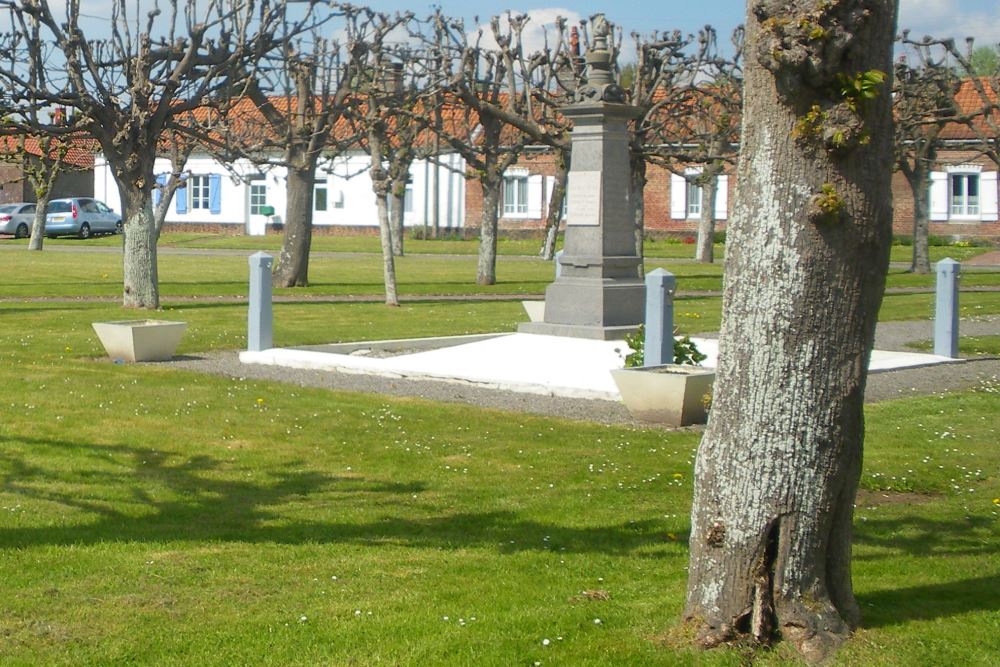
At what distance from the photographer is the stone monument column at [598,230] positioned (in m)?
17.8

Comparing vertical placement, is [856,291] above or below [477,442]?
above

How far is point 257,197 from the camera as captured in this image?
2317 inches

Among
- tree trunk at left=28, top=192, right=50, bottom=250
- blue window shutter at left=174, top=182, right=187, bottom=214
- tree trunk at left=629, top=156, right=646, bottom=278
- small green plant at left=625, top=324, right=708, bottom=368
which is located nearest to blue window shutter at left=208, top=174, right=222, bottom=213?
blue window shutter at left=174, top=182, right=187, bottom=214

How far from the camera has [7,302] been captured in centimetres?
2339

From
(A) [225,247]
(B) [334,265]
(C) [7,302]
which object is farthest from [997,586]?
(A) [225,247]

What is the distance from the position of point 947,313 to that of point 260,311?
26.5ft

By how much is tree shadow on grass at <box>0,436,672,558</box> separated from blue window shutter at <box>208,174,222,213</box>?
5105 centimetres

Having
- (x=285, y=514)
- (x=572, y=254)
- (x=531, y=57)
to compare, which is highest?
(x=531, y=57)

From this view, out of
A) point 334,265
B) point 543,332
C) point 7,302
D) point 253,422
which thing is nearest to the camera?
point 253,422

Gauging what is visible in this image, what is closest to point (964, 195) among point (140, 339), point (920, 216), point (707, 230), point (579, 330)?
point (707, 230)

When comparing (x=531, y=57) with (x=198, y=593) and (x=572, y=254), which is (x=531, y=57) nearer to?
(x=572, y=254)

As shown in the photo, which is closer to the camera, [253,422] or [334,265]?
[253,422]

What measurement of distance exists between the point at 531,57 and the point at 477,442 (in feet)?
76.5

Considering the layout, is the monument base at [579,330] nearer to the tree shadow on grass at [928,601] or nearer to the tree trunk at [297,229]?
the tree trunk at [297,229]
